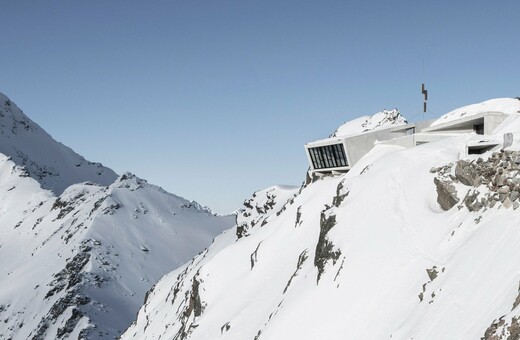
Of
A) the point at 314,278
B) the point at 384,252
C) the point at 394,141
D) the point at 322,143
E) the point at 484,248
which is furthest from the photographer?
the point at 322,143

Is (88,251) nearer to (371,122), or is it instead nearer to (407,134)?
(371,122)

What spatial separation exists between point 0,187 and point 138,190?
66146mm

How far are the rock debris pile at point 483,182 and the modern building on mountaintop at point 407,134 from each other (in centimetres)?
1408

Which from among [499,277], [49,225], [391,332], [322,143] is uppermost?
[322,143]

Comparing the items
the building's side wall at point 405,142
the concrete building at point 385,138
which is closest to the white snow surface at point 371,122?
the concrete building at point 385,138

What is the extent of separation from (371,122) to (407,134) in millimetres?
20716

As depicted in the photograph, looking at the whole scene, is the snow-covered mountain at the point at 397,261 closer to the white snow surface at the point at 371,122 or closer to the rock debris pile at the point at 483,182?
the rock debris pile at the point at 483,182

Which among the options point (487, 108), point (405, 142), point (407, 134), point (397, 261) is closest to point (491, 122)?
point (487, 108)

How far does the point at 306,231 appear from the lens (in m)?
47.5

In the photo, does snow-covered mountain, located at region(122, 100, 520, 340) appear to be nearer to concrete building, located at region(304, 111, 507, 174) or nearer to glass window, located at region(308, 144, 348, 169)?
concrete building, located at region(304, 111, 507, 174)

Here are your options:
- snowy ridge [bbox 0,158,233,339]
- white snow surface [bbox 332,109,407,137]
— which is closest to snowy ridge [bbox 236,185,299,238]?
white snow surface [bbox 332,109,407,137]

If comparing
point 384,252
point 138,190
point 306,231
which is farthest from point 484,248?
point 138,190

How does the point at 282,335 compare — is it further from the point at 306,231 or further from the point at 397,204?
the point at 306,231

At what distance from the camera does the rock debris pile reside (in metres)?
25.2
